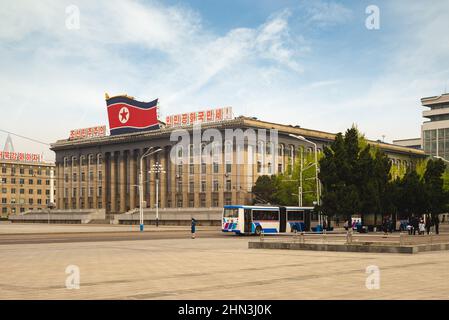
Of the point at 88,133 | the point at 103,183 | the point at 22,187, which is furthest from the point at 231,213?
the point at 22,187

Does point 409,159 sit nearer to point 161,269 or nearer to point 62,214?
point 62,214

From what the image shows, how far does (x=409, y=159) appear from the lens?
5502 inches

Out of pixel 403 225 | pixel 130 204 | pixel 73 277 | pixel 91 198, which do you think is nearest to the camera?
pixel 73 277

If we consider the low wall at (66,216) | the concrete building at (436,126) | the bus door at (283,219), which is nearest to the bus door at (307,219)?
the bus door at (283,219)

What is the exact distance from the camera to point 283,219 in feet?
172

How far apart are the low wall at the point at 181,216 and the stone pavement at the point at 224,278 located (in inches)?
2291

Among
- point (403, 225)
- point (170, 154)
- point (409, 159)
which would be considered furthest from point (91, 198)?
point (403, 225)

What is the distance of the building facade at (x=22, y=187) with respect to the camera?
162 meters

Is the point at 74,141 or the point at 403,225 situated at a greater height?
the point at 74,141

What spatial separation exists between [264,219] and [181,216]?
36.9 metres

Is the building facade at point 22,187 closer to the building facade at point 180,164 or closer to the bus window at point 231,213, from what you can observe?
the building facade at point 180,164

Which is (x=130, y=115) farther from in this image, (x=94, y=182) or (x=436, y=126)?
(x=436, y=126)

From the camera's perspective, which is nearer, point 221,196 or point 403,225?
point 403,225
